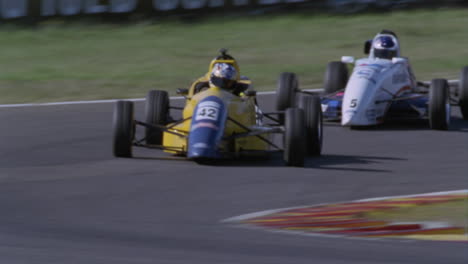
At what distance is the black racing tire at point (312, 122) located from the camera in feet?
35.7

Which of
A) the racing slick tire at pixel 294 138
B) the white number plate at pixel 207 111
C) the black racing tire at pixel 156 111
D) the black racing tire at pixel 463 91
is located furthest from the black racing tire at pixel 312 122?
the black racing tire at pixel 463 91

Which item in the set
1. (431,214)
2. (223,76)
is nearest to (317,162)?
(223,76)

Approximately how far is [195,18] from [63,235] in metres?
17.3

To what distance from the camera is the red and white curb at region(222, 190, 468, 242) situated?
7242 mm

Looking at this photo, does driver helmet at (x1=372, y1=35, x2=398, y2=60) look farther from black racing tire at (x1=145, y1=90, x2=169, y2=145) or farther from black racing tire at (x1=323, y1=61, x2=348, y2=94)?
black racing tire at (x1=145, y1=90, x2=169, y2=145)

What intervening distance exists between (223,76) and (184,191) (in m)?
2.33

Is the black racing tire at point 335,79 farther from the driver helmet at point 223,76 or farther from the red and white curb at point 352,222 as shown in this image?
the red and white curb at point 352,222

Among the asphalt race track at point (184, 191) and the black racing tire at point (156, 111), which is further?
the black racing tire at point (156, 111)

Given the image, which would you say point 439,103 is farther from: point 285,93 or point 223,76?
point 223,76

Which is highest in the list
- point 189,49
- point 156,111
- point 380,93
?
point 189,49

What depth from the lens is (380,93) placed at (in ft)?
42.1

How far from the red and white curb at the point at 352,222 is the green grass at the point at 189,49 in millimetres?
8410

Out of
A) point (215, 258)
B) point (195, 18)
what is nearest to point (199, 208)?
point (215, 258)

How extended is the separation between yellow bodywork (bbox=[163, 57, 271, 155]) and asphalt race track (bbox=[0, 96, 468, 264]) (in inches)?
7.4
